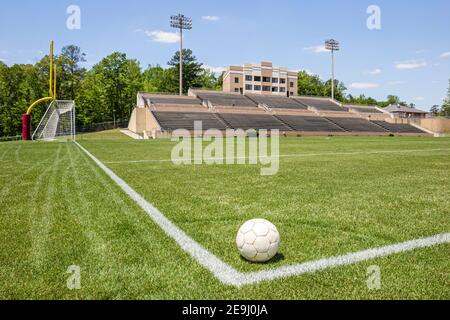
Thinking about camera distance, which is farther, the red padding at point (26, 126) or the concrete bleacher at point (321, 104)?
the concrete bleacher at point (321, 104)

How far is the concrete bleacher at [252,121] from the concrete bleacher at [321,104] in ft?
42.9

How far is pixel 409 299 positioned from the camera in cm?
233

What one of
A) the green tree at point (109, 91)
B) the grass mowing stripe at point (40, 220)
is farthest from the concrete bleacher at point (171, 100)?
the grass mowing stripe at point (40, 220)

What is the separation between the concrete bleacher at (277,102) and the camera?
52.3m

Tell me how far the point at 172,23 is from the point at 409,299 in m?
57.7

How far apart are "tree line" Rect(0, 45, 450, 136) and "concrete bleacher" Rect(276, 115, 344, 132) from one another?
3192cm

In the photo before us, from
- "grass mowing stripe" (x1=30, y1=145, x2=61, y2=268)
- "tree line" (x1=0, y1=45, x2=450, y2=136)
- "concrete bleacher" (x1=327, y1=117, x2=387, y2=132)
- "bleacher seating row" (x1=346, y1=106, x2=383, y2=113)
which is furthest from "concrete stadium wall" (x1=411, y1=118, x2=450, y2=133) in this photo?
"grass mowing stripe" (x1=30, y1=145, x2=61, y2=268)

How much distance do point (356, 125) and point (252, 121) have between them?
638 inches

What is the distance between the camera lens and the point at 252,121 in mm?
42938

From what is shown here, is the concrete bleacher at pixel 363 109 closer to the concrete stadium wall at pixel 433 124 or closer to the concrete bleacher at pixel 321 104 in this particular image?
the concrete bleacher at pixel 321 104

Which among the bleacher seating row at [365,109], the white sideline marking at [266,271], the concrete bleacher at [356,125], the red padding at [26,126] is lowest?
the white sideline marking at [266,271]

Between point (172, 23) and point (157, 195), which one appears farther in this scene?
point (172, 23)
